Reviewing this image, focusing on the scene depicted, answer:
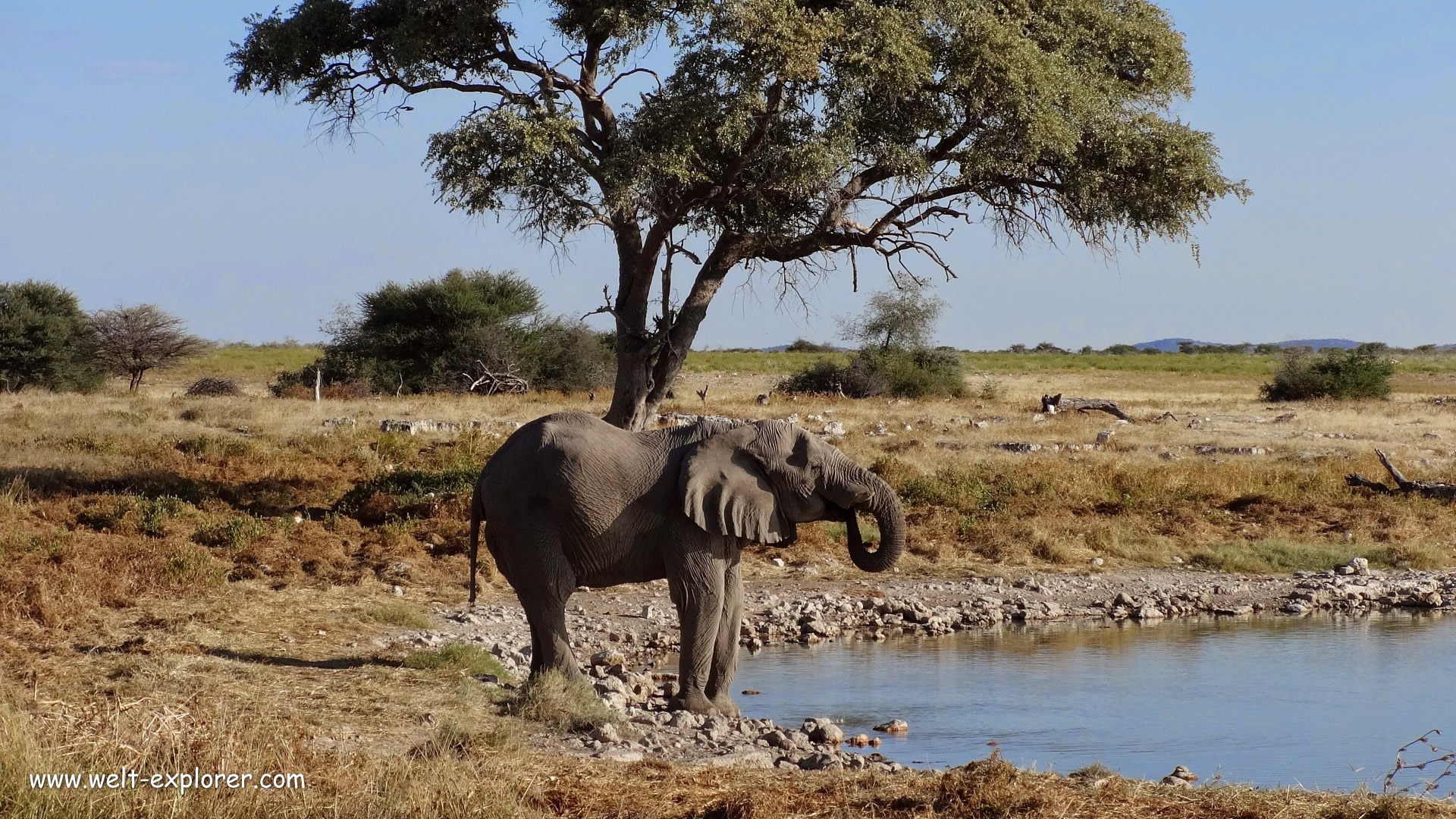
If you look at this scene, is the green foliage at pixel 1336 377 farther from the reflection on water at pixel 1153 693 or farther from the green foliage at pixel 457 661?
the green foliage at pixel 457 661

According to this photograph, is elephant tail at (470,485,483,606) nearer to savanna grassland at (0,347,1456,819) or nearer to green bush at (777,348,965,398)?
savanna grassland at (0,347,1456,819)

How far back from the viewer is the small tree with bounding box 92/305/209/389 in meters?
50.1

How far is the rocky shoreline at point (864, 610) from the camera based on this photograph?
1195 cm

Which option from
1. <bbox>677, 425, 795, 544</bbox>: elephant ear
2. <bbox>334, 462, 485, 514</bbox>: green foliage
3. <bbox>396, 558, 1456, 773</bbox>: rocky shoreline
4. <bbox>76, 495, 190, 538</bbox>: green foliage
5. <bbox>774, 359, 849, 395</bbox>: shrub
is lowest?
<bbox>396, 558, 1456, 773</bbox>: rocky shoreline

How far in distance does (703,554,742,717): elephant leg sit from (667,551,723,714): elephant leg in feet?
0.70

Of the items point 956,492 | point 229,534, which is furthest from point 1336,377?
point 229,534

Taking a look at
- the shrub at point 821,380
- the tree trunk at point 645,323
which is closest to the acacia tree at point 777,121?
the tree trunk at point 645,323

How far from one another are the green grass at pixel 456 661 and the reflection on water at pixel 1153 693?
2249 mm

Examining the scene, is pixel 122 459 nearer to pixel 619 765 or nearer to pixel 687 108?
pixel 687 108

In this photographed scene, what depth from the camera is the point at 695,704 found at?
1076 cm

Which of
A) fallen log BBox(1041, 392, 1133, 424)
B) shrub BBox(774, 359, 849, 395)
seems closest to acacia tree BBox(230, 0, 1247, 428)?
fallen log BBox(1041, 392, 1133, 424)

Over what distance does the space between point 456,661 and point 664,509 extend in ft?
7.96

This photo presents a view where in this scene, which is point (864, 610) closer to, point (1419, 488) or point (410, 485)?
point (410, 485)

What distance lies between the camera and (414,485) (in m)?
20.3
